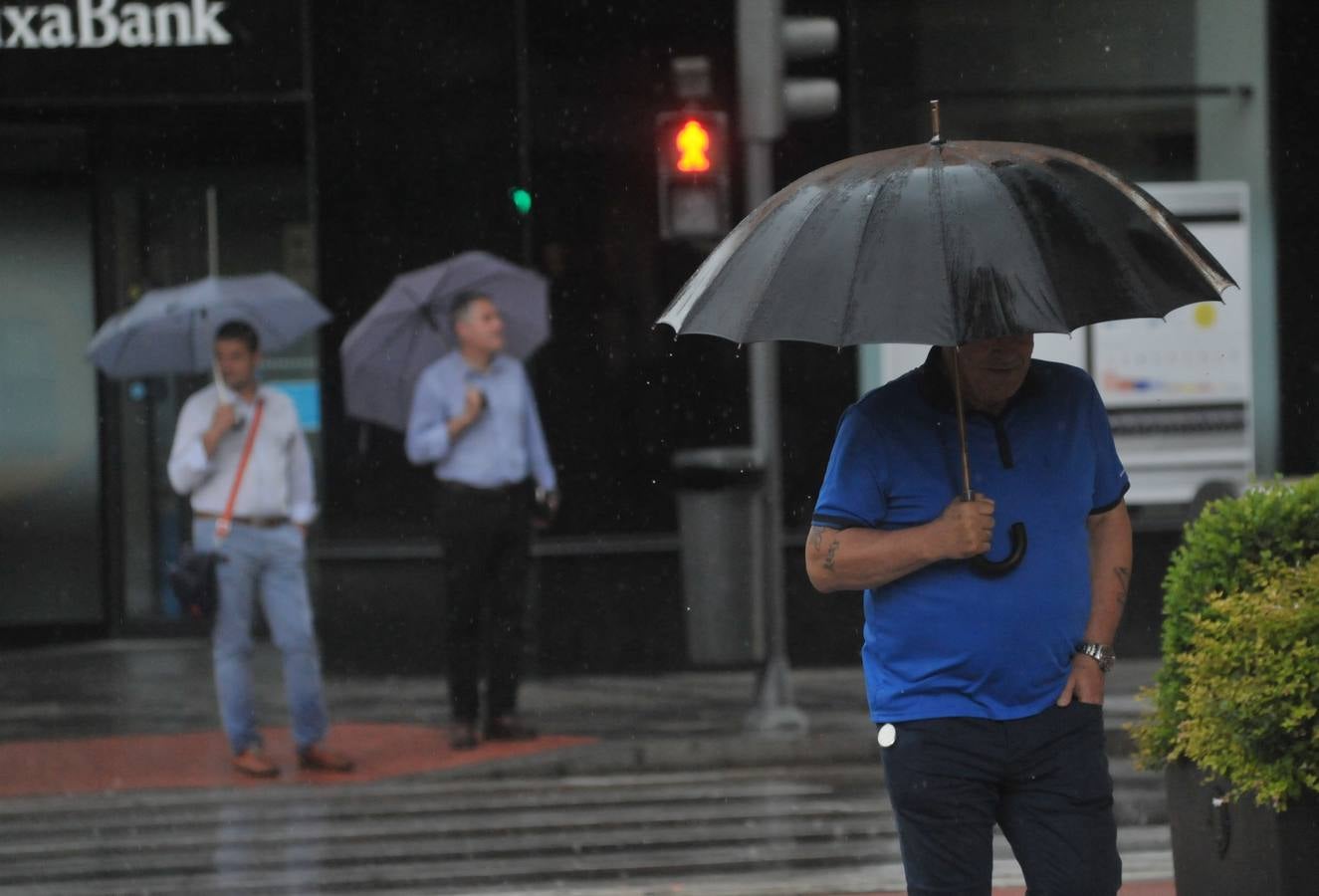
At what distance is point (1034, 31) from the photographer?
12383 millimetres

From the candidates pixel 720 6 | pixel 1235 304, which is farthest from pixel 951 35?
pixel 1235 304

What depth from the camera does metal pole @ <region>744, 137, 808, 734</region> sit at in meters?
9.72

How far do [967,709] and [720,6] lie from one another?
915 centimetres

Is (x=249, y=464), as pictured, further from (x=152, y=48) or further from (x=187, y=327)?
(x=152, y=48)

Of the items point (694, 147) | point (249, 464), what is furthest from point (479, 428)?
point (694, 147)

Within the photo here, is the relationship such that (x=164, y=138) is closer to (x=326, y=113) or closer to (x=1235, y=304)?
(x=326, y=113)

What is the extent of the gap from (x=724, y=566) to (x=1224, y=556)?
5371 mm

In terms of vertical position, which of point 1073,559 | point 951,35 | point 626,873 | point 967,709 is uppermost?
point 951,35

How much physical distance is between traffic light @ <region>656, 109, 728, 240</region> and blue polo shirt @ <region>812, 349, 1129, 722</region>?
626 cm

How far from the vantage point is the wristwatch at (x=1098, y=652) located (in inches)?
146

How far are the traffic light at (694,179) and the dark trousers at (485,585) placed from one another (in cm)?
153

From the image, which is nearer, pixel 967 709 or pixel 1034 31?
pixel 967 709

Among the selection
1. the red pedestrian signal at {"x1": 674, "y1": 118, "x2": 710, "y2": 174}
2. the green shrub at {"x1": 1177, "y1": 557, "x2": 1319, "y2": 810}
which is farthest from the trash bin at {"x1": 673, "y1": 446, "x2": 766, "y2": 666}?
the green shrub at {"x1": 1177, "y1": 557, "x2": 1319, "y2": 810}

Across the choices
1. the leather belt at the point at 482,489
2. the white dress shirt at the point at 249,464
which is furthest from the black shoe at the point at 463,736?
the white dress shirt at the point at 249,464
